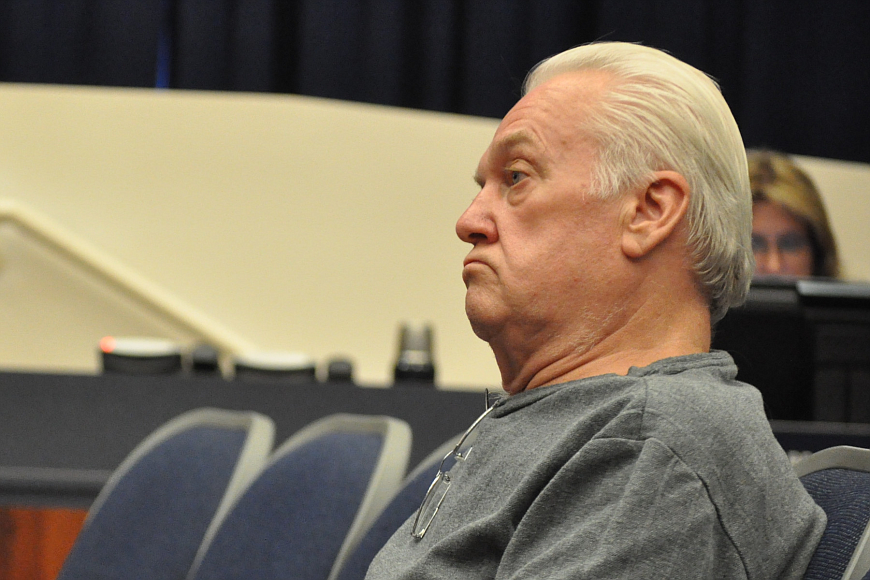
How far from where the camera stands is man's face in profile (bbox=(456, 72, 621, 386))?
0.67 m

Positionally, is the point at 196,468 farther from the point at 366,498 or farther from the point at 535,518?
the point at 535,518

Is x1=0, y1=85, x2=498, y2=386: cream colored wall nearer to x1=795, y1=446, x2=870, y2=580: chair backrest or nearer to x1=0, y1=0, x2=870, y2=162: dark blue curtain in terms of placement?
x1=0, y1=0, x2=870, y2=162: dark blue curtain

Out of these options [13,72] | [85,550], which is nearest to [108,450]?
[85,550]

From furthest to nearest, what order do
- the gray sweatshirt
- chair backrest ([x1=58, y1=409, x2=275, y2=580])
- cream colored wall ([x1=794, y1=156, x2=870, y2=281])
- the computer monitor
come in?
cream colored wall ([x1=794, y1=156, x2=870, y2=281]), the computer monitor, chair backrest ([x1=58, y1=409, x2=275, y2=580]), the gray sweatshirt

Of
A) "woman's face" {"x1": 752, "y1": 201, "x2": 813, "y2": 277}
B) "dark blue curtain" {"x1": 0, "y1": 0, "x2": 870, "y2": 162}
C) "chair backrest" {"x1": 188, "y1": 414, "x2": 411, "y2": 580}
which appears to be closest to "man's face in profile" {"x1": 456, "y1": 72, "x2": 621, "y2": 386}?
→ "chair backrest" {"x1": 188, "y1": 414, "x2": 411, "y2": 580}

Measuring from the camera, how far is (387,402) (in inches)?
70.1

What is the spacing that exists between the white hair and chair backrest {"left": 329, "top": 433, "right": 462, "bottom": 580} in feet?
1.10

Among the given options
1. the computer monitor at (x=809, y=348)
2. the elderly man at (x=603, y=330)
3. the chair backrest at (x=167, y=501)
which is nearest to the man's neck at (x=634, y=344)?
the elderly man at (x=603, y=330)

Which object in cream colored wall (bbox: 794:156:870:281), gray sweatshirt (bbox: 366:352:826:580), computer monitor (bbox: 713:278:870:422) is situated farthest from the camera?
cream colored wall (bbox: 794:156:870:281)

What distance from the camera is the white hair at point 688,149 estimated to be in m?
0.67

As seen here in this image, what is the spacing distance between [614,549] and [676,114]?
1.02ft

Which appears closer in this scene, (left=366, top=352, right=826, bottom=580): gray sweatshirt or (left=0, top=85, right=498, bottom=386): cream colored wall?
(left=366, top=352, right=826, bottom=580): gray sweatshirt

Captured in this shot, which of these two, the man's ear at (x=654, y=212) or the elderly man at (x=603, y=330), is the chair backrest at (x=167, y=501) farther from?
the man's ear at (x=654, y=212)

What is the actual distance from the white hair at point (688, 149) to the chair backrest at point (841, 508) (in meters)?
0.15
